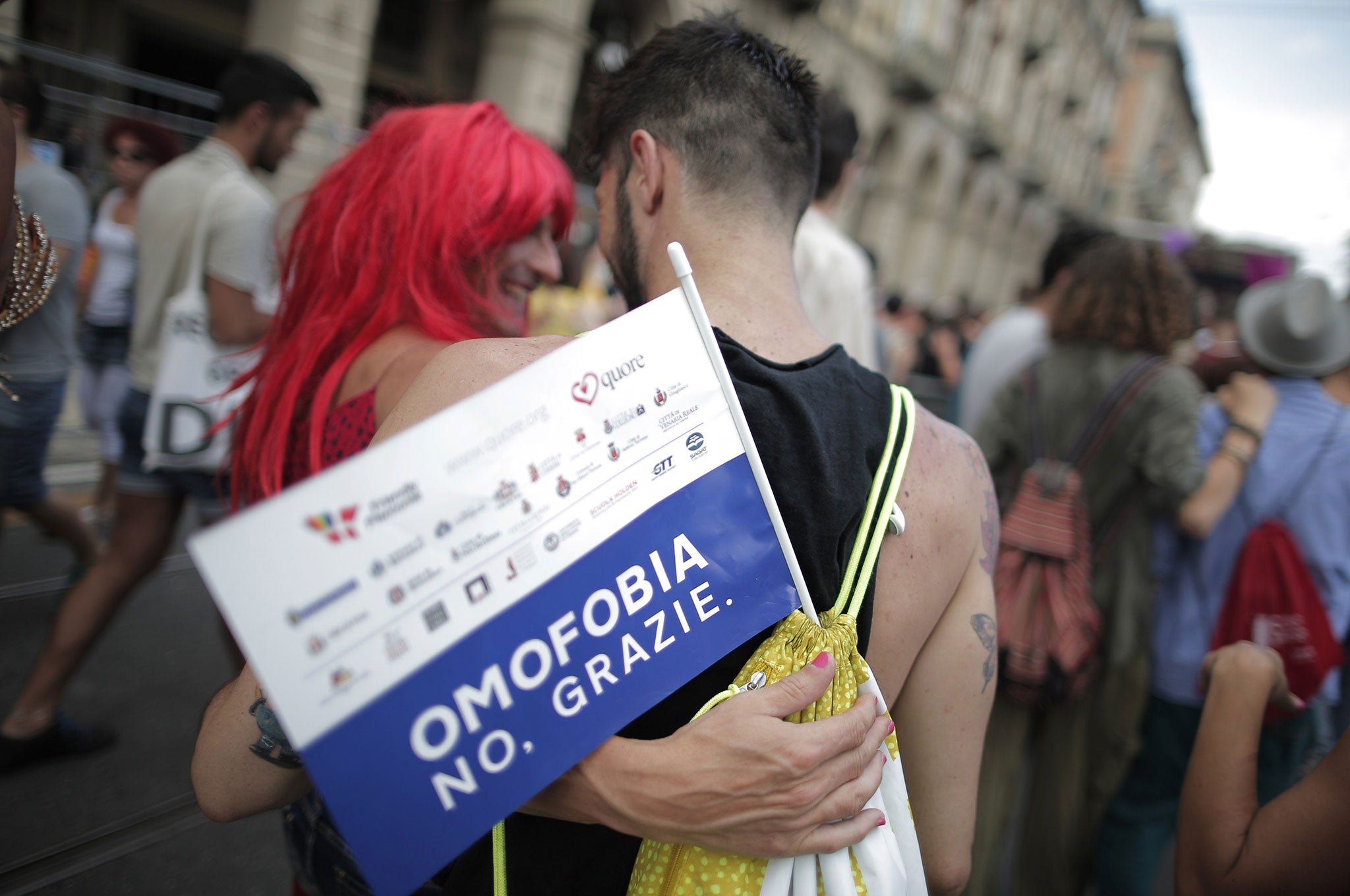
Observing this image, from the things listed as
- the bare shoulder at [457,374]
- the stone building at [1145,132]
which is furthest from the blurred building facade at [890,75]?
the bare shoulder at [457,374]

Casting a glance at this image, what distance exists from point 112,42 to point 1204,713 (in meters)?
14.1

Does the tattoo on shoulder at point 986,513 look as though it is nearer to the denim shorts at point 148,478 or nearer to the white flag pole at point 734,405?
the white flag pole at point 734,405

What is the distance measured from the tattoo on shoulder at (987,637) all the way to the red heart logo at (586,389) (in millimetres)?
807

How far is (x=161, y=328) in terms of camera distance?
115 inches

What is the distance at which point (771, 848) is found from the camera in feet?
2.99

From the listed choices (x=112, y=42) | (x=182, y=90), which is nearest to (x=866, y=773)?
(x=182, y=90)

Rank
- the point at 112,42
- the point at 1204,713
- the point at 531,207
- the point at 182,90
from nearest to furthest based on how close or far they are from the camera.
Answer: the point at 1204,713
the point at 531,207
the point at 182,90
the point at 112,42

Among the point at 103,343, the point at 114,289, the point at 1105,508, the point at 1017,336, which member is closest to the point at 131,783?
the point at 103,343

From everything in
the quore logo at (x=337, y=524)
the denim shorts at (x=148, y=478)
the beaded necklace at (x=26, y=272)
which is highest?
the quore logo at (x=337, y=524)

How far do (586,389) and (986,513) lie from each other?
33.0 inches

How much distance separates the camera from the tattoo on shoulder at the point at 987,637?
1350mm

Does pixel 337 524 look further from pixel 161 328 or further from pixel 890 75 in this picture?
pixel 890 75

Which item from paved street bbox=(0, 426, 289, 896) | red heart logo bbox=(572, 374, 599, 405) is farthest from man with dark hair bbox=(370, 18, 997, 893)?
paved street bbox=(0, 426, 289, 896)

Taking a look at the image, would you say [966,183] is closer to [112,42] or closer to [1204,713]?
[112,42]
